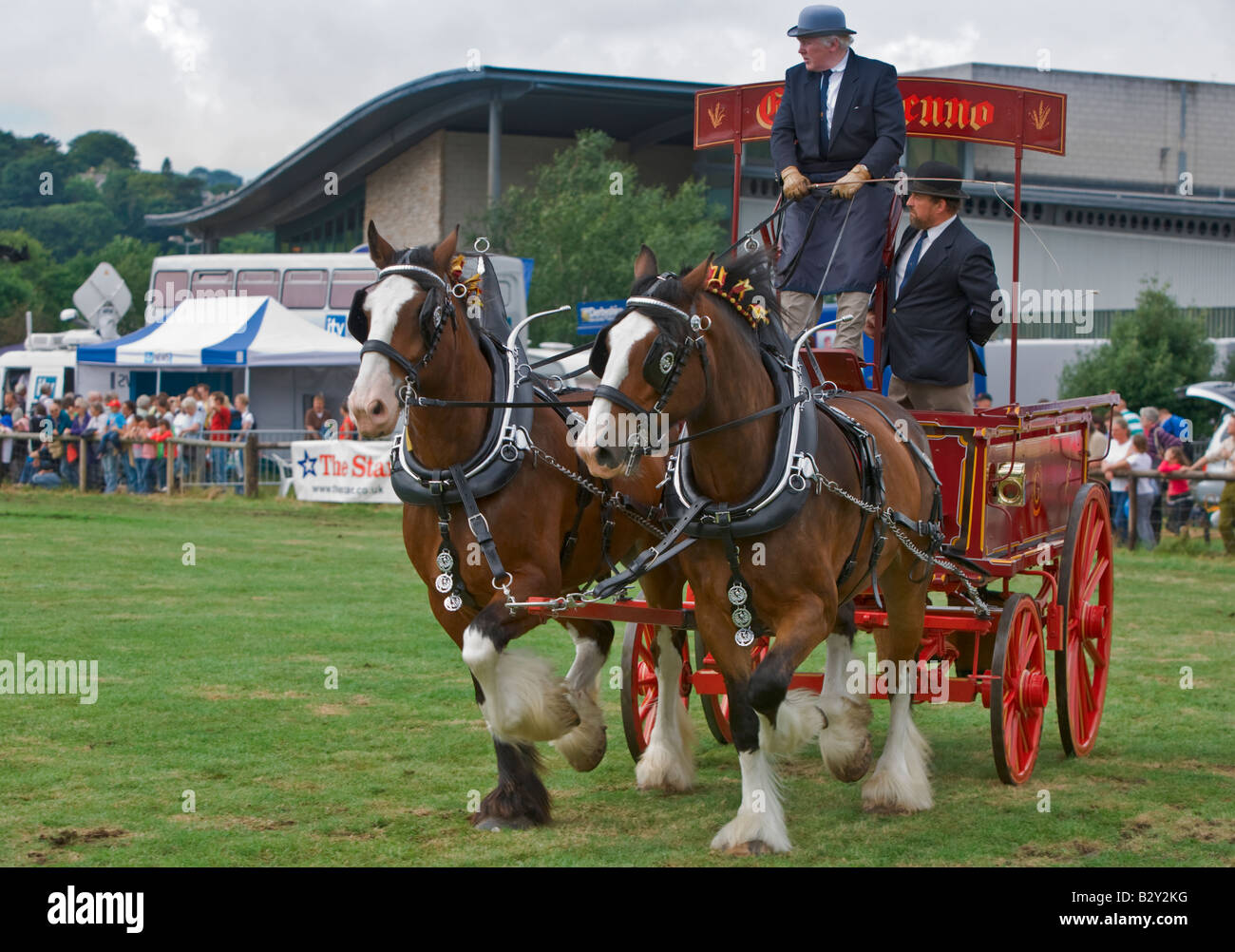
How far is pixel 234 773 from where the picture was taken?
23.3ft

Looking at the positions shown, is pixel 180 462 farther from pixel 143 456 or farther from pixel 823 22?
pixel 823 22

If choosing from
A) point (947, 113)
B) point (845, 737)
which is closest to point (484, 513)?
point (845, 737)

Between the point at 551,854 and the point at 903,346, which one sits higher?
the point at 903,346

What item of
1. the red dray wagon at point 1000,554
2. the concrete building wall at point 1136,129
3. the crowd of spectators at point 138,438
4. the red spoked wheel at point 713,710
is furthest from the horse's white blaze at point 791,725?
the concrete building wall at point 1136,129

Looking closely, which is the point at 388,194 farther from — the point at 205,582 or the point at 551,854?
the point at 551,854

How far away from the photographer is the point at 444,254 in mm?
6031

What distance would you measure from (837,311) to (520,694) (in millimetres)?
2774

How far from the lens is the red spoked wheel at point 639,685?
7391 mm

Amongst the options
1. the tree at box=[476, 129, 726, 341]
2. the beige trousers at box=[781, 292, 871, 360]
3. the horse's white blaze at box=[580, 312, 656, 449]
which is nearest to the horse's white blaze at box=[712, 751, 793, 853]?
the horse's white blaze at box=[580, 312, 656, 449]

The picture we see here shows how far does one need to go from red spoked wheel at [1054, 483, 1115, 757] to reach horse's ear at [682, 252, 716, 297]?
126 inches
